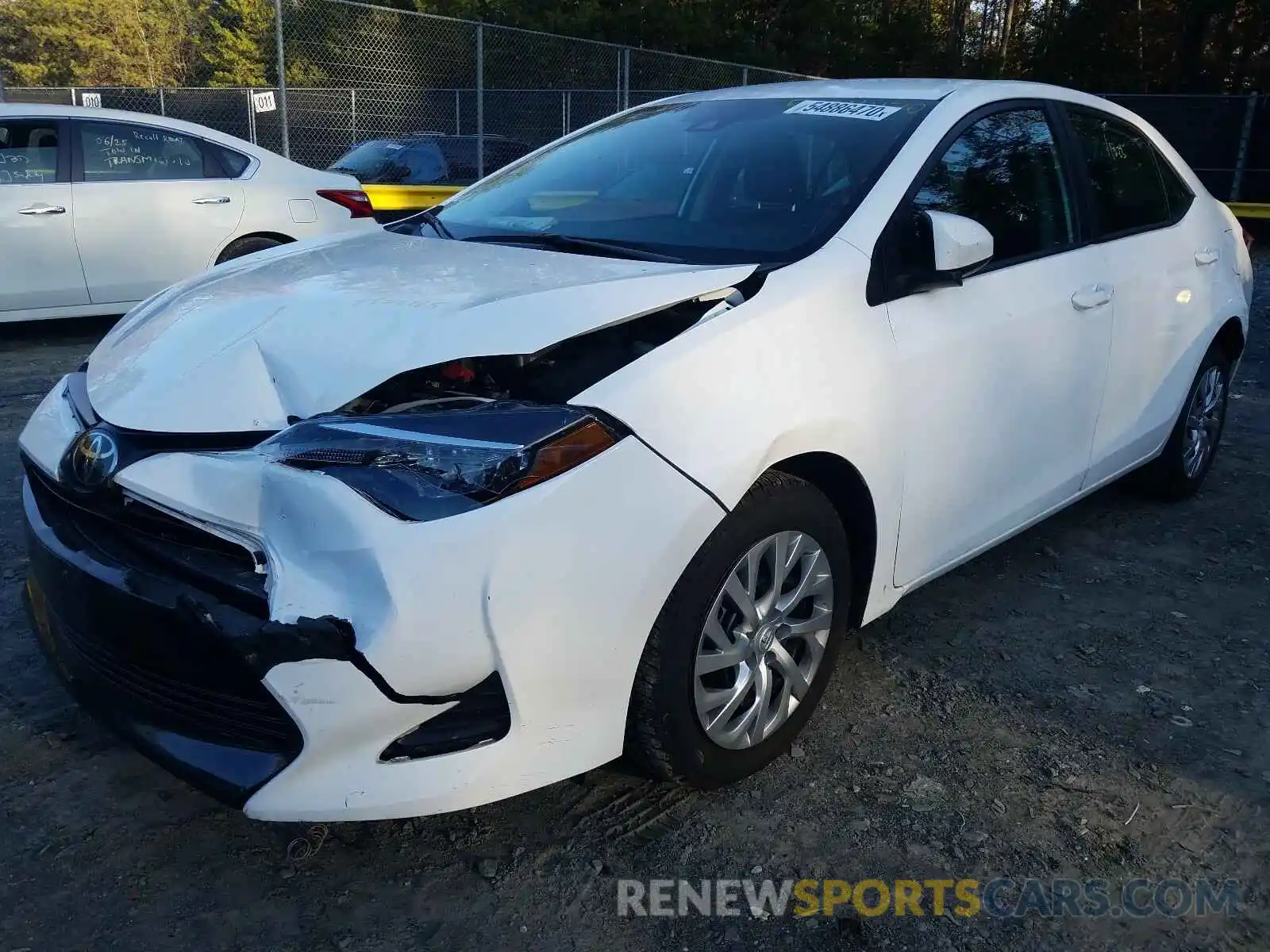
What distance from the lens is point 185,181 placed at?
7199 mm

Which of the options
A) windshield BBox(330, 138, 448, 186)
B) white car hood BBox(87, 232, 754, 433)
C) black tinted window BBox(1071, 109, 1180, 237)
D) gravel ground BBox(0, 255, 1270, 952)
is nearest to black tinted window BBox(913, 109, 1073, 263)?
black tinted window BBox(1071, 109, 1180, 237)

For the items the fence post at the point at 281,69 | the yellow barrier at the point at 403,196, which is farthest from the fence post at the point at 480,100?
the fence post at the point at 281,69

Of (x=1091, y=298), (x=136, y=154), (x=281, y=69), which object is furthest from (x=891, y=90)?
(x=281, y=69)

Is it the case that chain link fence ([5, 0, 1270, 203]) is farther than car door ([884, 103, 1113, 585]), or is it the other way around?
chain link fence ([5, 0, 1270, 203])

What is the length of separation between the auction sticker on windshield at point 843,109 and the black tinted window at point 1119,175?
0.89 meters

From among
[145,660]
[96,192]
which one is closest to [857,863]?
[145,660]

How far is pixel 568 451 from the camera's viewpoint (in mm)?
1994

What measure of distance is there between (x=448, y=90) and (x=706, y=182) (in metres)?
10.9

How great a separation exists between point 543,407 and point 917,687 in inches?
61.3

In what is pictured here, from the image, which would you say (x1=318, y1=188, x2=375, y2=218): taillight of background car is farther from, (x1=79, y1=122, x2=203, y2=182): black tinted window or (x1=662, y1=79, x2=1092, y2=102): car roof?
(x1=662, y1=79, x2=1092, y2=102): car roof

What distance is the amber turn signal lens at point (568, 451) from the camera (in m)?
1.96

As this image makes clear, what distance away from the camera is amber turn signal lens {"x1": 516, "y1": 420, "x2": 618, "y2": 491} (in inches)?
77.3

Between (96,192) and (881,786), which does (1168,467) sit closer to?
(881,786)

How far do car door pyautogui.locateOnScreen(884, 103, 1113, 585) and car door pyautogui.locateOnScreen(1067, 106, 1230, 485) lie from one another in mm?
144
